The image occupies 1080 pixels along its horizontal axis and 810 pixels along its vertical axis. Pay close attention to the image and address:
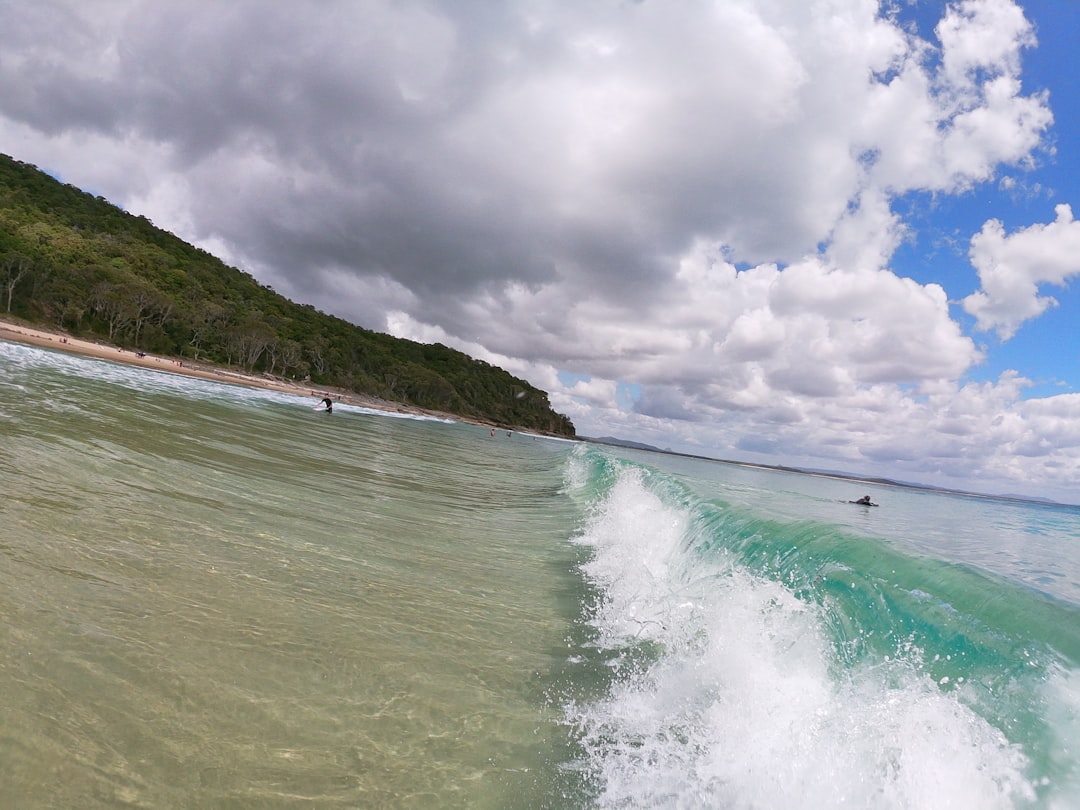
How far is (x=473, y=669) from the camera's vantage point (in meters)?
5.09

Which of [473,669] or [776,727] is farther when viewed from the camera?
[473,669]

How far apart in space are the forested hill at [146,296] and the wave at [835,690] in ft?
318

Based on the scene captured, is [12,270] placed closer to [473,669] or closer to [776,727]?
[473,669]

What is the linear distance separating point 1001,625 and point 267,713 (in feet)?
21.9

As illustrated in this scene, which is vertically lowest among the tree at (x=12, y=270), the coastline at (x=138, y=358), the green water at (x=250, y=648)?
the green water at (x=250, y=648)

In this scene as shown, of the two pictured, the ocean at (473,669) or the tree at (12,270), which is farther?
the tree at (12,270)

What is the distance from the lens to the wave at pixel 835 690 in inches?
145

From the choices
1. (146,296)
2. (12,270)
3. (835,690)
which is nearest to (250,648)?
(835,690)

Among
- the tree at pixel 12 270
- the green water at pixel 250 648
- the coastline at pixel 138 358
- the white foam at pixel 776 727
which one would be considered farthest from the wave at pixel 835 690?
the tree at pixel 12 270

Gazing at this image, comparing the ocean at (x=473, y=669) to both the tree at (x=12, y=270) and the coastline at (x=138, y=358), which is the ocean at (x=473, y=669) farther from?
the tree at (x=12, y=270)

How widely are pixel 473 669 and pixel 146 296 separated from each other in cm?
10121

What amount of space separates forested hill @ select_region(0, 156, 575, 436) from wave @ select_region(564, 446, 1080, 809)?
318 feet

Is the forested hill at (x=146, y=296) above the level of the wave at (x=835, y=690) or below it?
above

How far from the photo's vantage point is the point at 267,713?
3.74 metres
